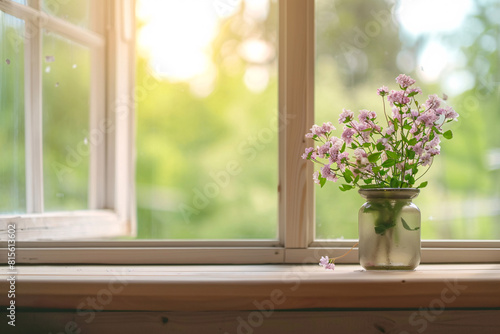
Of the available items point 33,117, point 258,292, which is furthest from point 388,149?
point 33,117

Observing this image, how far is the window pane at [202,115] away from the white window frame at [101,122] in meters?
0.15

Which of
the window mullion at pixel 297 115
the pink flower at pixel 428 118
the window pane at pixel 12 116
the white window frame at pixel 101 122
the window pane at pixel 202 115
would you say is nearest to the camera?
the pink flower at pixel 428 118

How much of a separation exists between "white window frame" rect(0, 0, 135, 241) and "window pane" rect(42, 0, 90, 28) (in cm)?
2

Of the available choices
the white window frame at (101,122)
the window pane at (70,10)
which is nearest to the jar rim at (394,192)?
the white window frame at (101,122)

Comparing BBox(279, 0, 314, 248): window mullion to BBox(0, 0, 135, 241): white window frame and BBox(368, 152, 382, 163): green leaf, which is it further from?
BBox(0, 0, 135, 241): white window frame

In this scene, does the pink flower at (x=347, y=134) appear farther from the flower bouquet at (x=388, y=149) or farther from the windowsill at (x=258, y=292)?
the windowsill at (x=258, y=292)

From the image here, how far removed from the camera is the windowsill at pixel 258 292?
1120mm

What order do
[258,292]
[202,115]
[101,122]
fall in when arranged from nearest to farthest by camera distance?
[258,292], [101,122], [202,115]

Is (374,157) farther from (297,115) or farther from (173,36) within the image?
(173,36)

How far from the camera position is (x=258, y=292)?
44.3 inches

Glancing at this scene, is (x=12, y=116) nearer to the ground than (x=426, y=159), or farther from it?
farther from it

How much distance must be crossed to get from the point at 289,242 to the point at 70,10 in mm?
1117

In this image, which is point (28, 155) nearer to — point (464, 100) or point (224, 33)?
point (224, 33)

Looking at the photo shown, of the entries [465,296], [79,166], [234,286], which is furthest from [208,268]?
[79,166]
